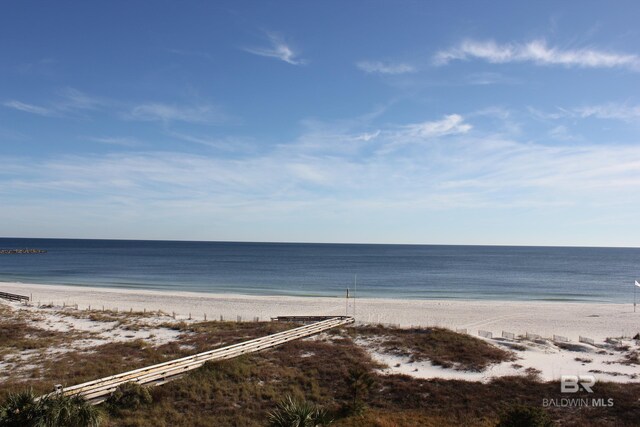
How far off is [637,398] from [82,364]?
24.0 meters

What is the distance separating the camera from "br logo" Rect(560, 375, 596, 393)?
19.0 meters

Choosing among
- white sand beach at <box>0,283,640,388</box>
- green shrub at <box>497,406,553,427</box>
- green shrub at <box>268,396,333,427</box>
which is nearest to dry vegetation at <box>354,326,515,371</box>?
white sand beach at <box>0,283,640,388</box>

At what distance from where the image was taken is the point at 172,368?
20562 millimetres

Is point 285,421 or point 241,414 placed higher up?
point 285,421

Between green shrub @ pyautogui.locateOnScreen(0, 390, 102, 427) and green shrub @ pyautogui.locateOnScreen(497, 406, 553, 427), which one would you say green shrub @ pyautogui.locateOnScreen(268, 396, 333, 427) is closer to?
green shrub @ pyautogui.locateOnScreen(497, 406, 553, 427)

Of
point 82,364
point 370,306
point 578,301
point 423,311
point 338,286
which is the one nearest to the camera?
point 82,364

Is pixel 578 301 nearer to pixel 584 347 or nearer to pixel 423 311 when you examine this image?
pixel 423 311

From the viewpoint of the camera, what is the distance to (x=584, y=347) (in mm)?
26344

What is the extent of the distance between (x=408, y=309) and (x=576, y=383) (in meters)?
25.3

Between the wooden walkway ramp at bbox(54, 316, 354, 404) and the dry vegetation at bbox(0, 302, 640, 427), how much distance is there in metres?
0.68

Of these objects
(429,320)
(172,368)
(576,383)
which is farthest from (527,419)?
(429,320)

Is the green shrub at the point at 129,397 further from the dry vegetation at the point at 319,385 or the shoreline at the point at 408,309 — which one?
the shoreline at the point at 408,309

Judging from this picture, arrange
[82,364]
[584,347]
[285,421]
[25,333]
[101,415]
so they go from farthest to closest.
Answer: [25,333]
[584,347]
[82,364]
[101,415]
[285,421]

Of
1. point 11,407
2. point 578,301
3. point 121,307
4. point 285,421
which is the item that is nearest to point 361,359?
point 285,421
